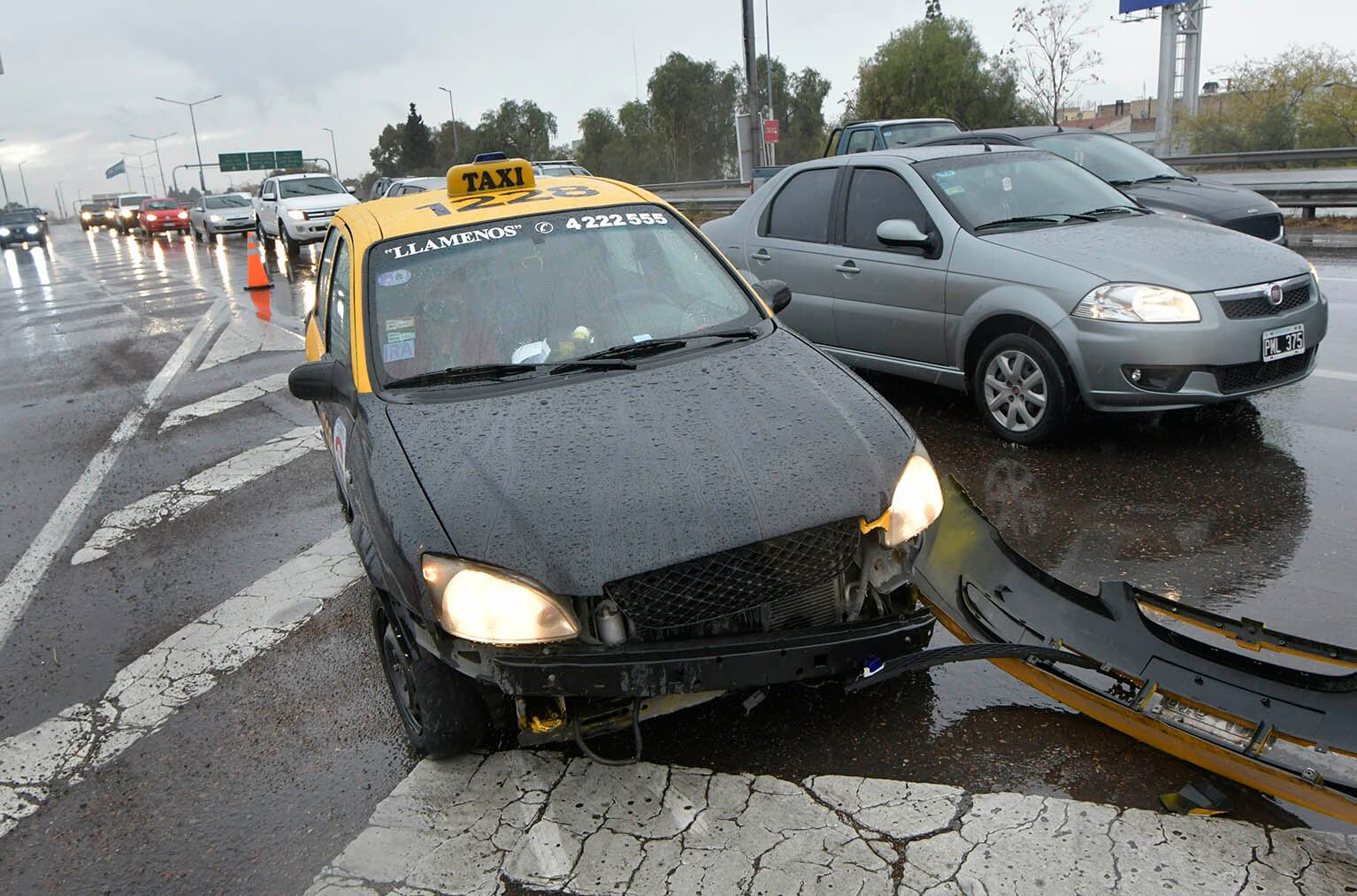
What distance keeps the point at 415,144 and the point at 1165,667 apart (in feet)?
346

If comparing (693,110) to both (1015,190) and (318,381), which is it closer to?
(1015,190)

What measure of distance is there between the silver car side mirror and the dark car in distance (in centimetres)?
366

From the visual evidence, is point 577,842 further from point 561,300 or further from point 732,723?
point 561,300

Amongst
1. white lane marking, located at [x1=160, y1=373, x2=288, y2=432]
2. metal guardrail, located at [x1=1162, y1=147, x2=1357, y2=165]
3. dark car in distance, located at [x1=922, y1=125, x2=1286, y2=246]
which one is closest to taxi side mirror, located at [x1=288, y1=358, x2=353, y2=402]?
white lane marking, located at [x1=160, y1=373, x2=288, y2=432]

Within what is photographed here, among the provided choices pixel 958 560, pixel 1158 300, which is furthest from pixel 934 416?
pixel 958 560

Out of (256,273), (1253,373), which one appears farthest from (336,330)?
(256,273)

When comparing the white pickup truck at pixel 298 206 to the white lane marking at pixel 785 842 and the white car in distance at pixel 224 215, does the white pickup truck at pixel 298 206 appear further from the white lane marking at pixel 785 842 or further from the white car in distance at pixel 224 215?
the white lane marking at pixel 785 842

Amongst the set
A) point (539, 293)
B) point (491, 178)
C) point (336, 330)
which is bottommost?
point (336, 330)

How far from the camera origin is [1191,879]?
2.50 meters

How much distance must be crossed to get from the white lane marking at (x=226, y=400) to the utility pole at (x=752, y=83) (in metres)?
15.5

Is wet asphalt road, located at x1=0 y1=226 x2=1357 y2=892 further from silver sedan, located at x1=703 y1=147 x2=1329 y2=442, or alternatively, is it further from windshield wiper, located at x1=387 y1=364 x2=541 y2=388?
windshield wiper, located at x1=387 y1=364 x2=541 y2=388

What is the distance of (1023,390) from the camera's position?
5.85 m

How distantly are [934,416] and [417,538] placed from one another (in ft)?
15.0

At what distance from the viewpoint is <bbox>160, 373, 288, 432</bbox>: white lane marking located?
27.2 ft
